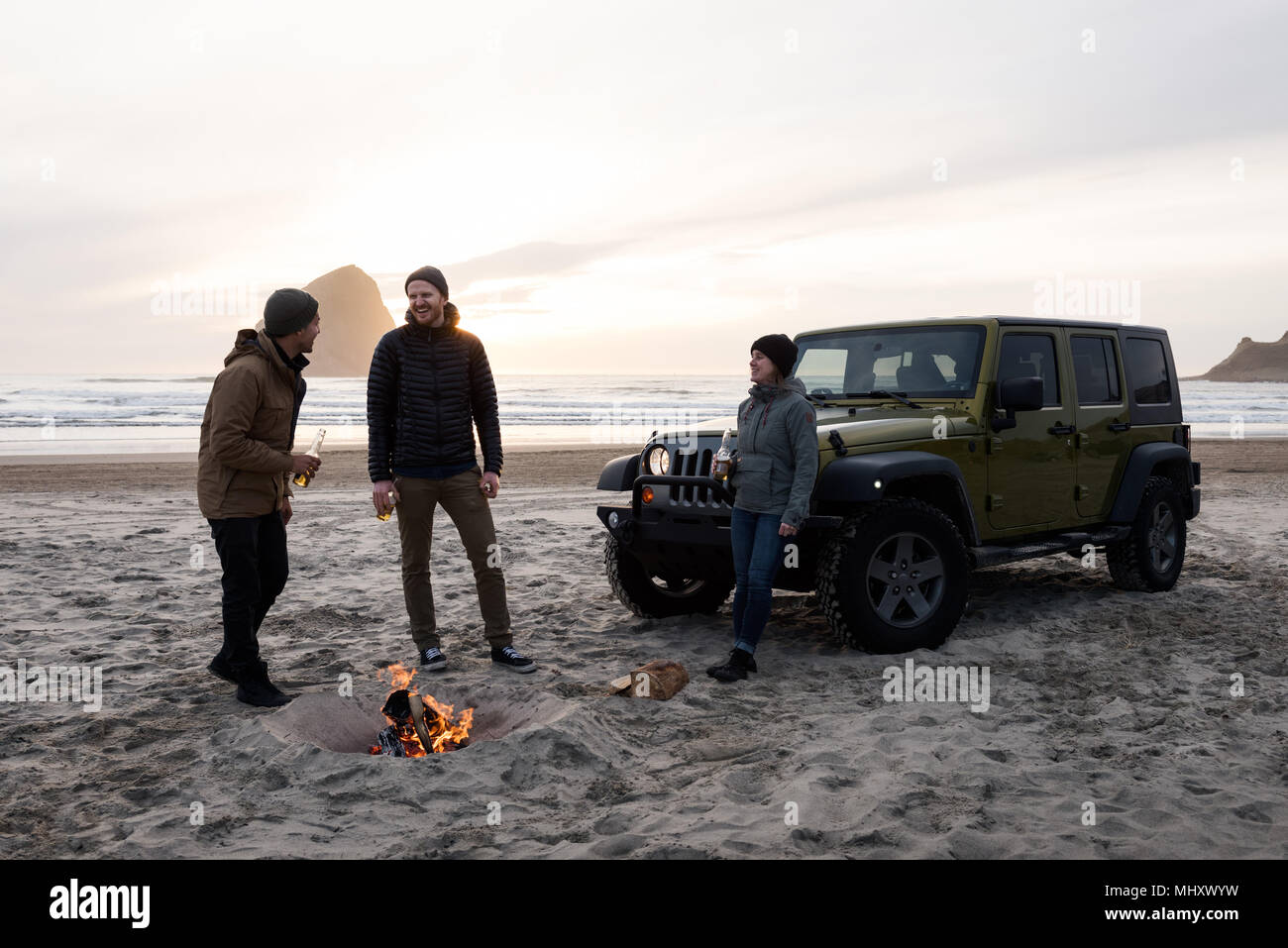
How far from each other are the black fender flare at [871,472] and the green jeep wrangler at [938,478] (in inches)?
0.4

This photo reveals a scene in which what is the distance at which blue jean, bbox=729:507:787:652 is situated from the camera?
5.20 m

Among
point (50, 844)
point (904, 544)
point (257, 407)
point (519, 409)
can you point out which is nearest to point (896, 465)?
point (904, 544)

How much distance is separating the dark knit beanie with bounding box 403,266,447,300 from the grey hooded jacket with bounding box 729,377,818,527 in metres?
1.75

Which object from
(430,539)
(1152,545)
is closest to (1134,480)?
(1152,545)

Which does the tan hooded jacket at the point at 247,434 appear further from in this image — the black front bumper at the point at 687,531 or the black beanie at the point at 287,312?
the black front bumper at the point at 687,531

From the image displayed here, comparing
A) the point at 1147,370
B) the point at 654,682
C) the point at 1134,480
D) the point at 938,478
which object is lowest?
the point at 654,682

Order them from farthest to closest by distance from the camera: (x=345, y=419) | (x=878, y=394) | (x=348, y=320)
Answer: (x=348, y=320), (x=345, y=419), (x=878, y=394)

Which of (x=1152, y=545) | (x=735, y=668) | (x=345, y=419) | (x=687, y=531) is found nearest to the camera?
(x=735, y=668)

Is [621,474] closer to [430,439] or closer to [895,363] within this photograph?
[430,439]

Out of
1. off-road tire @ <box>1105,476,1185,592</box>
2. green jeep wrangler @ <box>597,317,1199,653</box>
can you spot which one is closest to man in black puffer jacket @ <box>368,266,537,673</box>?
green jeep wrangler @ <box>597,317,1199,653</box>

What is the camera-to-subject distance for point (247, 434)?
4.72 meters

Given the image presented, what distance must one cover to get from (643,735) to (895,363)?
3.29 m
